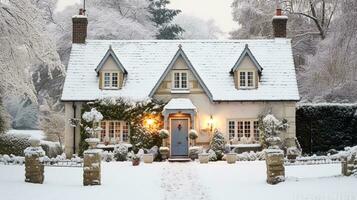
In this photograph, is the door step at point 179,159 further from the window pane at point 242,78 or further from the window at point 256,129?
the window pane at point 242,78

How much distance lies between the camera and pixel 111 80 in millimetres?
30078

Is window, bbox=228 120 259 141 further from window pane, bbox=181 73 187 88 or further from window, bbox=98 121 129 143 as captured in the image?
window, bbox=98 121 129 143

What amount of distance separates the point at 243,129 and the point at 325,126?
524cm

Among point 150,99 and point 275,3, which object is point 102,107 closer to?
point 150,99

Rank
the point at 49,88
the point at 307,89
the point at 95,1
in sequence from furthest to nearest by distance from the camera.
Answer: the point at 95,1 < the point at 49,88 < the point at 307,89

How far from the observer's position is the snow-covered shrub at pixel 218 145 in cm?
2772

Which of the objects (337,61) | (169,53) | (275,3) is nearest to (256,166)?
(337,61)

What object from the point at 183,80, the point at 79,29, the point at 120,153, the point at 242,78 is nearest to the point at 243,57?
the point at 242,78

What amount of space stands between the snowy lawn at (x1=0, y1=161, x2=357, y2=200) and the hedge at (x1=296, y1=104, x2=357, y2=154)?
818 cm

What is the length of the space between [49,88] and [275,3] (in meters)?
19.7

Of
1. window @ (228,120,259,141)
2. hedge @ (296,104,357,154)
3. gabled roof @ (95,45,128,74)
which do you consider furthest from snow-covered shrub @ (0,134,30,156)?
hedge @ (296,104,357,154)

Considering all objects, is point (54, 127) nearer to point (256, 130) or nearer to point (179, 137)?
point (179, 137)

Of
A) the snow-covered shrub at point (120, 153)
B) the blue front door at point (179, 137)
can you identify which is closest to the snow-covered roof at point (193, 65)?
the blue front door at point (179, 137)

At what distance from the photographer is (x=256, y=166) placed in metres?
23.3
